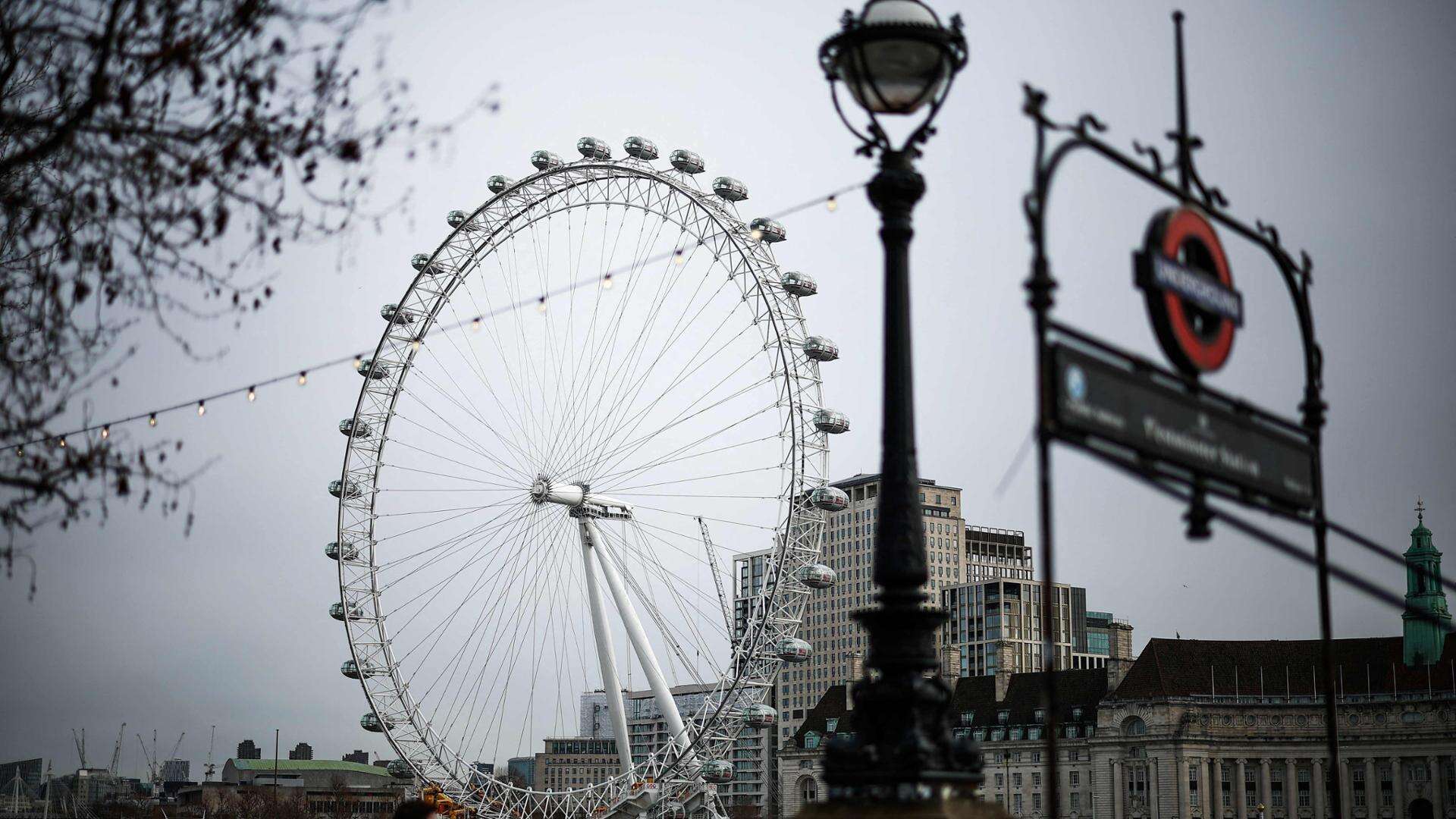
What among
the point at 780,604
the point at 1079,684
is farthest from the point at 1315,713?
the point at 780,604

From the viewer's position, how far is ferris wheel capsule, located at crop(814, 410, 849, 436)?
4647 centimetres

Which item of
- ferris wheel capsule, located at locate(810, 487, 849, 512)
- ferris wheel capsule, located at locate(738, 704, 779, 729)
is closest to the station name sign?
ferris wheel capsule, located at locate(810, 487, 849, 512)

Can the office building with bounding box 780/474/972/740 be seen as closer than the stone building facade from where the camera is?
No

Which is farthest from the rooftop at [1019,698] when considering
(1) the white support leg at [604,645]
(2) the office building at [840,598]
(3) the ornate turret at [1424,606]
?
(1) the white support leg at [604,645]

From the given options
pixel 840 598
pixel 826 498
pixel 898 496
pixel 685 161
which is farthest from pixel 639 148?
pixel 840 598

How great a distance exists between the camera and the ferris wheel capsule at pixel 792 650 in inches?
1791

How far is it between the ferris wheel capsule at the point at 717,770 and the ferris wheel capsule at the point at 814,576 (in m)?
6.14

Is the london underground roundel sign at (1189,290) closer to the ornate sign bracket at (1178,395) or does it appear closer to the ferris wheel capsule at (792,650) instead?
the ornate sign bracket at (1178,395)

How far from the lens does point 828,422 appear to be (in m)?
46.5

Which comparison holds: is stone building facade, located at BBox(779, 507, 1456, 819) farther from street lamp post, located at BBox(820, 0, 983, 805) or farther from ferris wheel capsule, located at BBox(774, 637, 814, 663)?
street lamp post, located at BBox(820, 0, 983, 805)

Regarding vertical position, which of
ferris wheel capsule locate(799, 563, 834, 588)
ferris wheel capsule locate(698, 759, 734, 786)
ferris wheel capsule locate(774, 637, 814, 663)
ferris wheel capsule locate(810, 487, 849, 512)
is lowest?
ferris wheel capsule locate(698, 759, 734, 786)

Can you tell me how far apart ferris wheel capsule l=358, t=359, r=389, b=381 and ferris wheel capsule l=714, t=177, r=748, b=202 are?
14.7m

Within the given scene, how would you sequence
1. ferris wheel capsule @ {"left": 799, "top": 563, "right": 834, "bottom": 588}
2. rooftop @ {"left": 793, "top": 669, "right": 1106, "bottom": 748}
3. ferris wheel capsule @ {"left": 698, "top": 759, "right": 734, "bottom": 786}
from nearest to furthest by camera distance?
1. ferris wheel capsule @ {"left": 799, "top": 563, "right": 834, "bottom": 588}
2. ferris wheel capsule @ {"left": 698, "top": 759, "right": 734, "bottom": 786}
3. rooftop @ {"left": 793, "top": 669, "right": 1106, "bottom": 748}

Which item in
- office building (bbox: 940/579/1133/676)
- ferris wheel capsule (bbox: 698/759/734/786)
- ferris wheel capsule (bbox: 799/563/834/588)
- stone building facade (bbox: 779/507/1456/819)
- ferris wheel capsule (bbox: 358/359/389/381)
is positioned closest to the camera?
ferris wheel capsule (bbox: 799/563/834/588)
